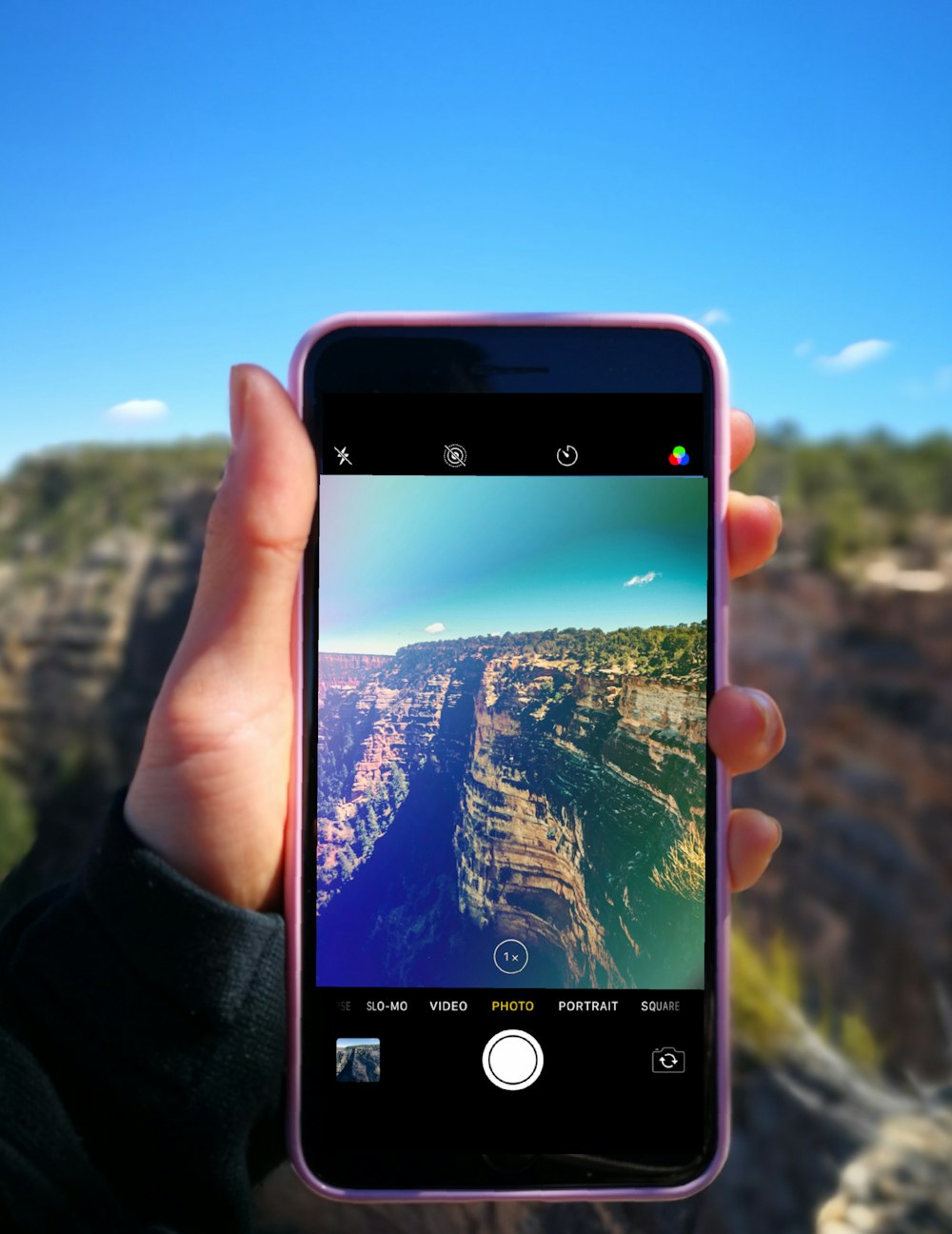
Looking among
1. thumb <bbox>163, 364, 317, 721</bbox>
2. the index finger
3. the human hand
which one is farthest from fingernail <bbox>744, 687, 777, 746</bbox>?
thumb <bbox>163, 364, 317, 721</bbox>

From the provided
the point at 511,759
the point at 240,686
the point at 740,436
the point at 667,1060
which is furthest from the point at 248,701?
the point at 740,436

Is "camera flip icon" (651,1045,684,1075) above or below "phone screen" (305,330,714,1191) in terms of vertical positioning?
below

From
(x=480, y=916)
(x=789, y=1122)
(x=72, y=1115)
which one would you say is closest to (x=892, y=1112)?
(x=789, y=1122)

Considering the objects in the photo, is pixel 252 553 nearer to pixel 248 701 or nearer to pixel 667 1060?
pixel 248 701

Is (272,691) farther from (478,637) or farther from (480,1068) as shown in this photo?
(480,1068)

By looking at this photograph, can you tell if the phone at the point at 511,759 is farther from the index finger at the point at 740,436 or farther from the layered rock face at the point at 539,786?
the index finger at the point at 740,436

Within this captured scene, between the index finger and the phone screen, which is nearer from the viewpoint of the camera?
the phone screen

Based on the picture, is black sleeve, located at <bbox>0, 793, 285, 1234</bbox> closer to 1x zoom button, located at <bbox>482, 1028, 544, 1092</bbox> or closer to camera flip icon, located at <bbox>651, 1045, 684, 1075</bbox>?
1x zoom button, located at <bbox>482, 1028, 544, 1092</bbox>
